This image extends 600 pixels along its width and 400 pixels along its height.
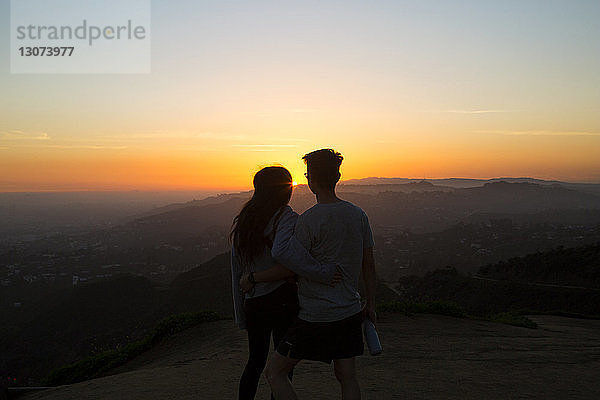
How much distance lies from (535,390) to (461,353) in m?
2.26

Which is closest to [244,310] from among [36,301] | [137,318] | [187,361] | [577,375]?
[187,361]

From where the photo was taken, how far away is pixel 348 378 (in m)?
2.76

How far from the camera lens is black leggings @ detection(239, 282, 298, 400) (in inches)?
118

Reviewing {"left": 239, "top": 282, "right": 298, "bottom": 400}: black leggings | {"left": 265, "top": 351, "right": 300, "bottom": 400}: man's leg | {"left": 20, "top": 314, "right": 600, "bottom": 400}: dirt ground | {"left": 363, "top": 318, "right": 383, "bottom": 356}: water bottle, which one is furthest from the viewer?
{"left": 20, "top": 314, "right": 600, "bottom": 400}: dirt ground

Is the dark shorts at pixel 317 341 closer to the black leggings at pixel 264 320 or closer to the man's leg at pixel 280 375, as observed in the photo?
the man's leg at pixel 280 375

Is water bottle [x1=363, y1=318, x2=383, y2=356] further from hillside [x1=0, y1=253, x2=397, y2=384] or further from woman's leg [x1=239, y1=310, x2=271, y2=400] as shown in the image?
hillside [x1=0, y1=253, x2=397, y2=384]

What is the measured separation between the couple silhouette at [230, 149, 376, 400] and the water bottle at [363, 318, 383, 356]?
62 mm

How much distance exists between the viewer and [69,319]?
3184 cm

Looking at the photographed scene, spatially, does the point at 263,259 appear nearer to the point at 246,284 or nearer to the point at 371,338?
the point at 246,284

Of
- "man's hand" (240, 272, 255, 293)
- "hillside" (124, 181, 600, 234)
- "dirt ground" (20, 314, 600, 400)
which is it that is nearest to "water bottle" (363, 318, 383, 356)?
"man's hand" (240, 272, 255, 293)

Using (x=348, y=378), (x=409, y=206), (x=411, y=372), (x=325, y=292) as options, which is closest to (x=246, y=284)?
(x=325, y=292)

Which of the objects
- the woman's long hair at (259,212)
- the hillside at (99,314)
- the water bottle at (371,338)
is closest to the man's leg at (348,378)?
the water bottle at (371,338)

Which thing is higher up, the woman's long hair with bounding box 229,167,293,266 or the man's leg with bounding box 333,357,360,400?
the woman's long hair with bounding box 229,167,293,266

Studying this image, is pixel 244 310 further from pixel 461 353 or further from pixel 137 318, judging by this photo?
pixel 137 318
